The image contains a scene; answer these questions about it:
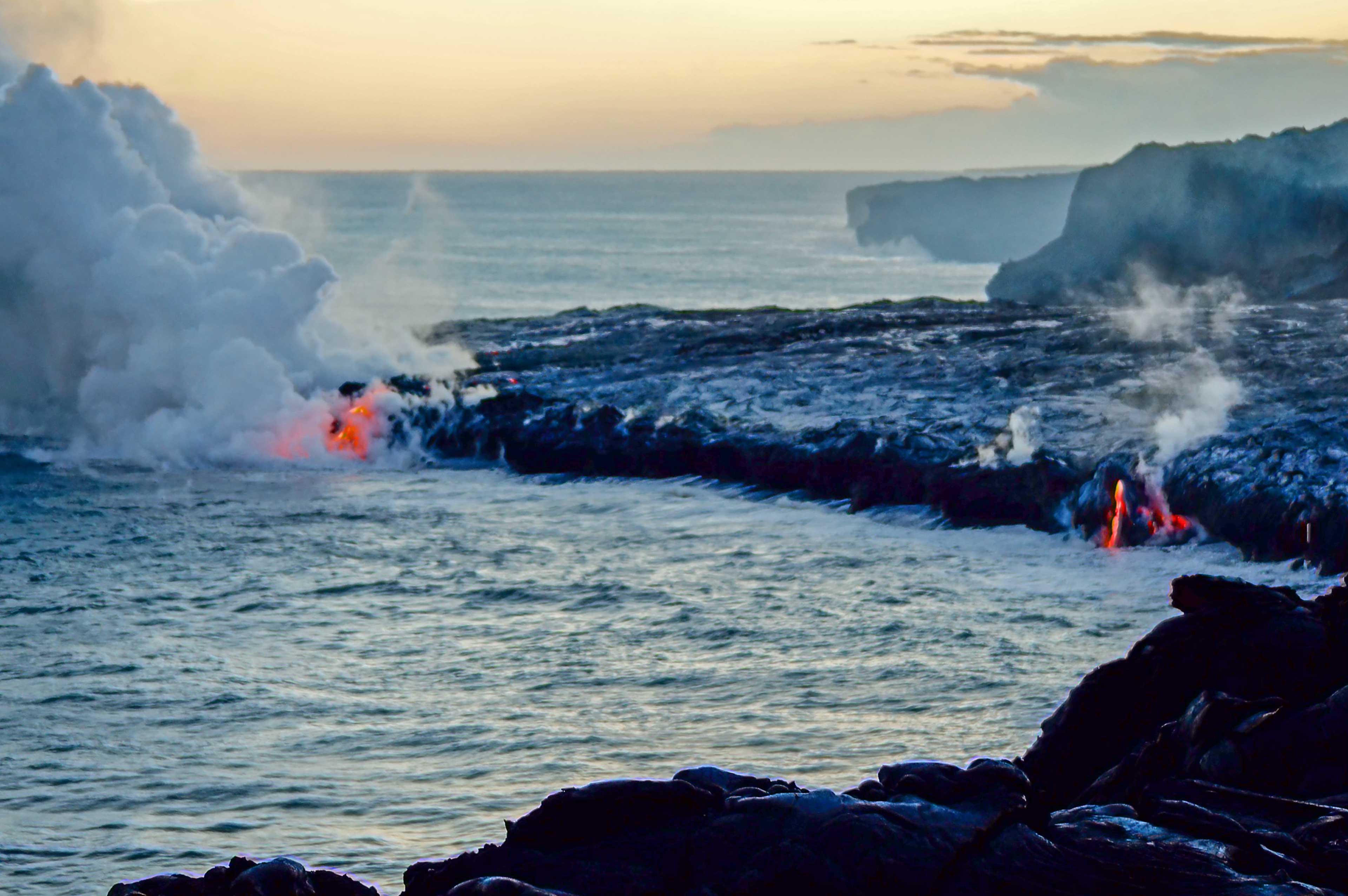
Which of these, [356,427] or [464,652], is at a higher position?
[356,427]

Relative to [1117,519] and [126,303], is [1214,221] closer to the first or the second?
[1117,519]

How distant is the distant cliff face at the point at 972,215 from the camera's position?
5256 inches

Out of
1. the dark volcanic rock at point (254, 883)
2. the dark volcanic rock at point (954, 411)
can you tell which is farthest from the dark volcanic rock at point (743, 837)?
the dark volcanic rock at point (954, 411)

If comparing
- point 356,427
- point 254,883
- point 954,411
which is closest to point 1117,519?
point 954,411

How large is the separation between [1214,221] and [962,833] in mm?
59625

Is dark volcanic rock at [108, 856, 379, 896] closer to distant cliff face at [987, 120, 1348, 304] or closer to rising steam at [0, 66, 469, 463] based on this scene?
rising steam at [0, 66, 469, 463]

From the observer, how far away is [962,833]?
11398 millimetres

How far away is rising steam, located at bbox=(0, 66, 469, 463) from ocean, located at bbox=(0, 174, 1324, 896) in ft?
10.1

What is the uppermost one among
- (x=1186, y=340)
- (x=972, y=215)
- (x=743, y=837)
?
(x=972, y=215)

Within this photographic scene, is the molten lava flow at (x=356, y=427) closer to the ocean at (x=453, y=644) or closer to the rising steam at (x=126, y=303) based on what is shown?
the rising steam at (x=126, y=303)

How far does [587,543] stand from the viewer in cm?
3297

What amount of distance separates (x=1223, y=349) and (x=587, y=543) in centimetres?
2260

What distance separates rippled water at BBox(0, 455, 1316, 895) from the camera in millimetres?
18328

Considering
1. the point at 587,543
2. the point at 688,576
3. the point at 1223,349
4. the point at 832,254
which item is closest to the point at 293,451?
the point at 587,543
